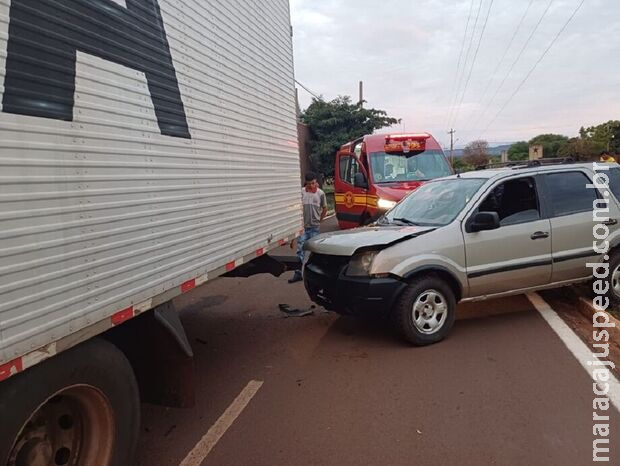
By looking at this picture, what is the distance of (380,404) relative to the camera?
3846 mm

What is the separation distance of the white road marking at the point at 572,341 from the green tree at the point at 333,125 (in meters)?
22.2

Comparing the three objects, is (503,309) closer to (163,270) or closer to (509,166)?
(509,166)

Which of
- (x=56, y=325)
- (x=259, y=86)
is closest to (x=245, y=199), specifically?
(x=259, y=86)

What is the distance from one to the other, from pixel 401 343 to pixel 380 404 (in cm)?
132

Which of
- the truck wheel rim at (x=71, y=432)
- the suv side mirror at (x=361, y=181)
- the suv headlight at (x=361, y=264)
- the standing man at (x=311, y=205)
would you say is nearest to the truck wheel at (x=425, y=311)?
the suv headlight at (x=361, y=264)

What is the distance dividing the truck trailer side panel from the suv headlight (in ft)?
3.44

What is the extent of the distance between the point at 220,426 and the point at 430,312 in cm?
242

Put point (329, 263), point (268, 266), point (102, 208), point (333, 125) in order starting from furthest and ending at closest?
point (333, 125) → point (268, 266) → point (329, 263) → point (102, 208)

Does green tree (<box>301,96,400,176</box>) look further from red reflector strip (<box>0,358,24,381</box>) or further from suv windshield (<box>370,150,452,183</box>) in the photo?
red reflector strip (<box>0,358,24,381</box>)

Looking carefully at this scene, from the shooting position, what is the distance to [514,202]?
564 centimetres

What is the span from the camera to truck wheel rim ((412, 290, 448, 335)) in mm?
4973

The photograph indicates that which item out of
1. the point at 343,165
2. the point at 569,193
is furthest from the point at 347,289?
the point at 343,165

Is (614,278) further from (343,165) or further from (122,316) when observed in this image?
(343,165)

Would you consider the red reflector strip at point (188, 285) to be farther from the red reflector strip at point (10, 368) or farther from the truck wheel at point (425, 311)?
the truck wheel at point (425, 311)
